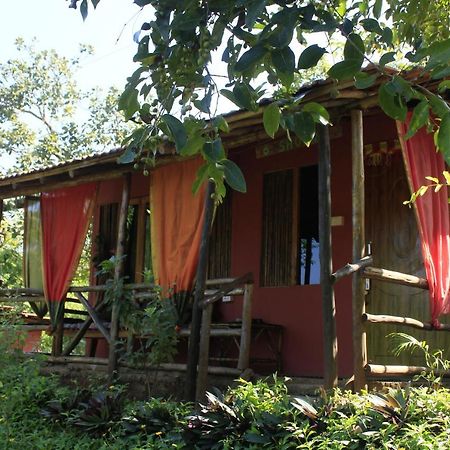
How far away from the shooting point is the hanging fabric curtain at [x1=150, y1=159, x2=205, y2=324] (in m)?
8.30

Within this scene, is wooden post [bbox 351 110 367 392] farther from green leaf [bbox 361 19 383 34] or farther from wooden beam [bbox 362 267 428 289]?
green leaf [bbox 361 19 383 34]

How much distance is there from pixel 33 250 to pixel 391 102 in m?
9.16

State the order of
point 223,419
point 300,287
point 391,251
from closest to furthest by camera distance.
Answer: point 223,419
point 391,251
point 300,287

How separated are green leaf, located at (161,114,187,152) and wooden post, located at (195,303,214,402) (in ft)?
15.3

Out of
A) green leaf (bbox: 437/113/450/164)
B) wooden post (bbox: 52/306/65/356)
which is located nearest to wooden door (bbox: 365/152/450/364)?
wooden post (bbox: 52/306/65/356)

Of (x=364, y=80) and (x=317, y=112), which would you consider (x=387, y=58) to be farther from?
(x=317, y=112)

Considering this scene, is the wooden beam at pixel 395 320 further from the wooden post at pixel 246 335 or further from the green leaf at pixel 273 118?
the green leaf at pixel 273 118

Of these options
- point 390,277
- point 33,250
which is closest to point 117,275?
point 33,250

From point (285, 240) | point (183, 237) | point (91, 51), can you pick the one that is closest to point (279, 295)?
point (285, 240)

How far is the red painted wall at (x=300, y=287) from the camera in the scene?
8.06 metres

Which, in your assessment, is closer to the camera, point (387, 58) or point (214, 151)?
point (214, 151)

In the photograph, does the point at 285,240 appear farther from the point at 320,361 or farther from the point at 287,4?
the point at 287,4

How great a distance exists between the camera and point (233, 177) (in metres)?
2.98

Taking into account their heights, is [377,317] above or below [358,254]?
below
